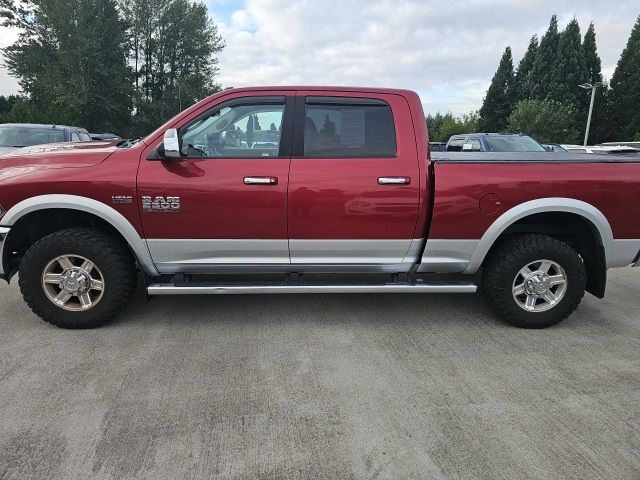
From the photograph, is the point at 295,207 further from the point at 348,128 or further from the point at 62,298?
the point at 62,298

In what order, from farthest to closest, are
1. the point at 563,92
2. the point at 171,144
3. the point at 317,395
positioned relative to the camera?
1. the point at 563,92
2. the point at 171,144
3. the point at 317,395

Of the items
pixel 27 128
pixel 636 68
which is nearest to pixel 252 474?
pixel 27 128

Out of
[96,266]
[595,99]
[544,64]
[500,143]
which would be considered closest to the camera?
[96,266]

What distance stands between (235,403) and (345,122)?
90.4 inches

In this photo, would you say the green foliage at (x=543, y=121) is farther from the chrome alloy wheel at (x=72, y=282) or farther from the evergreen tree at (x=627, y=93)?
the chrome alloy wheel at (x=72, y=282)

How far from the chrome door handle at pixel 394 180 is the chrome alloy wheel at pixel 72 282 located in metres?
2.35

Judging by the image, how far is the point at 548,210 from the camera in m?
3.67

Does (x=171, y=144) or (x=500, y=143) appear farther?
(x=500, y=143)

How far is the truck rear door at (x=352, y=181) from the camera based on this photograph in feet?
11.8

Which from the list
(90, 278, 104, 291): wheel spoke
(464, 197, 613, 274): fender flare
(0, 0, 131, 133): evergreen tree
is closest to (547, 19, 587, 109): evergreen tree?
(0, 0, 131, 133): evergreen tree

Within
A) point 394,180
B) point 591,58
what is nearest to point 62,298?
point 394,180

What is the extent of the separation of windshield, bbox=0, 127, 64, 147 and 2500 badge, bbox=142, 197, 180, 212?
22.1 ft

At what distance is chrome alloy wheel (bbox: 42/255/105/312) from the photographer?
366 cm

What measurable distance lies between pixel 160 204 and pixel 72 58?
35848mm
